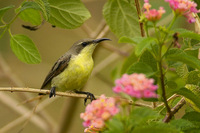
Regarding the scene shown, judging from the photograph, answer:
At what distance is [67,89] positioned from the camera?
13.1ft

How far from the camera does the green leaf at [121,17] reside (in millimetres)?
2854

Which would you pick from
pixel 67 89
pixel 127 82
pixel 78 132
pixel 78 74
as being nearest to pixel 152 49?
pixel 127 82

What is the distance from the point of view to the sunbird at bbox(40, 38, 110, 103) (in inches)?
150

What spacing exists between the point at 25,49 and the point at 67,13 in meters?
0.42

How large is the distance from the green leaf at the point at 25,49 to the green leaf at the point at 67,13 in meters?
0.24

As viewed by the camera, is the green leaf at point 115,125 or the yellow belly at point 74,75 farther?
the yellow belly at point 74,75

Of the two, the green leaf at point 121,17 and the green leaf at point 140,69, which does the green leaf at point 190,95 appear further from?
the green leaf at point 121,17

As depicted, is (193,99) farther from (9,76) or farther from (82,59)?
(9,76)

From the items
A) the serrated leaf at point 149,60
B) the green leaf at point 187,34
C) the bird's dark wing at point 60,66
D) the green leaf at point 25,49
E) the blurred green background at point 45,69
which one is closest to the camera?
the green leaf at point 187,34

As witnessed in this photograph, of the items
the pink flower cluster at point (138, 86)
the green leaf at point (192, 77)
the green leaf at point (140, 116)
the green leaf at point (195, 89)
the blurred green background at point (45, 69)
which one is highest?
the pink flower cluster at point (138, 86)

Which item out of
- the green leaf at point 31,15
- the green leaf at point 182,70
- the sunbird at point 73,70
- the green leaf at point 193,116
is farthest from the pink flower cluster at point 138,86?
the sunbird at point 73,70

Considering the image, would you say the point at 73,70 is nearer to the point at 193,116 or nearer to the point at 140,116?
the point at 193,116

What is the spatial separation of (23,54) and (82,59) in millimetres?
1641

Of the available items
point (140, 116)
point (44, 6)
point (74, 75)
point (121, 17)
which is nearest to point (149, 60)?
point (140, 116)
